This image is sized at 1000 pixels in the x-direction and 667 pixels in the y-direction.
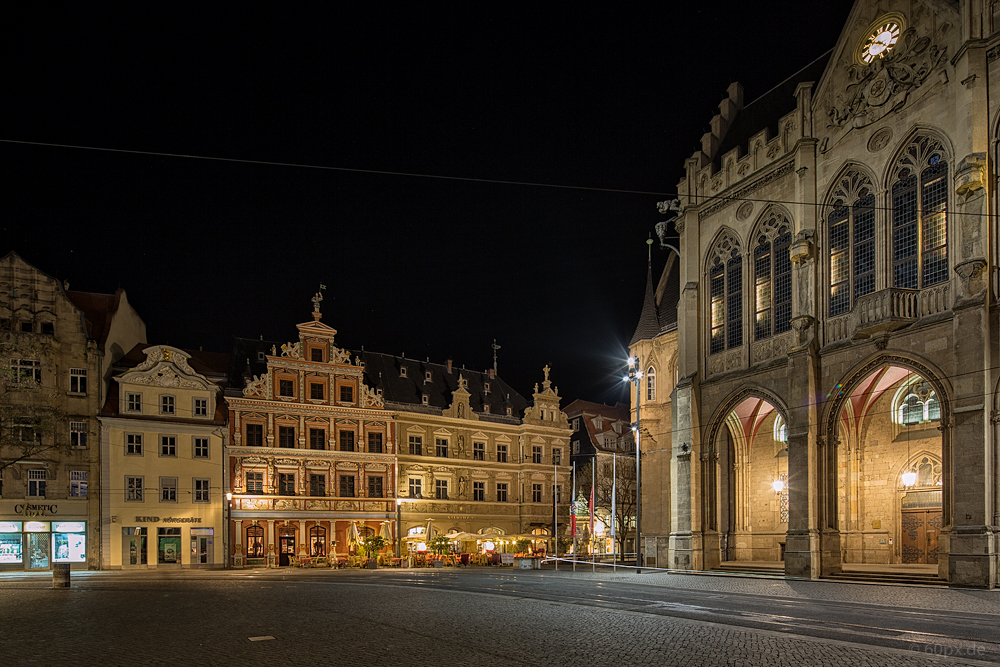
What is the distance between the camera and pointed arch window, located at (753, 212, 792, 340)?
2941 cm

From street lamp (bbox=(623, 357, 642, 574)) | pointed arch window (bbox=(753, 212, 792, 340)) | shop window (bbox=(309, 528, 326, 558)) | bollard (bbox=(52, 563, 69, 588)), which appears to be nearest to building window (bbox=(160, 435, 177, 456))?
shop window (bbox=(309, 528, 326, 558))

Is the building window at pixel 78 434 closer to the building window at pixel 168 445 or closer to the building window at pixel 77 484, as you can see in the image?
the building window at pixel 77 484

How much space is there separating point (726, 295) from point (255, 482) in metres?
31.9

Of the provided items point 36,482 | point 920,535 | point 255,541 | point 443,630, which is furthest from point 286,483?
point 443,630

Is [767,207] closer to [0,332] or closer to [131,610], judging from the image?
[131,610]

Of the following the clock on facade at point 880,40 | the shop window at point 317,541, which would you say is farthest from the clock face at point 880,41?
the shop window at point 317,541

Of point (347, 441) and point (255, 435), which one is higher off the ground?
point (255, 435)

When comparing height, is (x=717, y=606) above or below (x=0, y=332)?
below

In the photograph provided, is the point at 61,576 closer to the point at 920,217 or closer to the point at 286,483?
the point at 286,483

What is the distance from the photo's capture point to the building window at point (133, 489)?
46478 millimetres

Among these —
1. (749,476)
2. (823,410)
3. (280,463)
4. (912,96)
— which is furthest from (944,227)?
(280,463)

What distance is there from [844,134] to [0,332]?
4203 centimetres

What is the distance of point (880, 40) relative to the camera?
25891 mm

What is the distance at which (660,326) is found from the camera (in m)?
43.1
